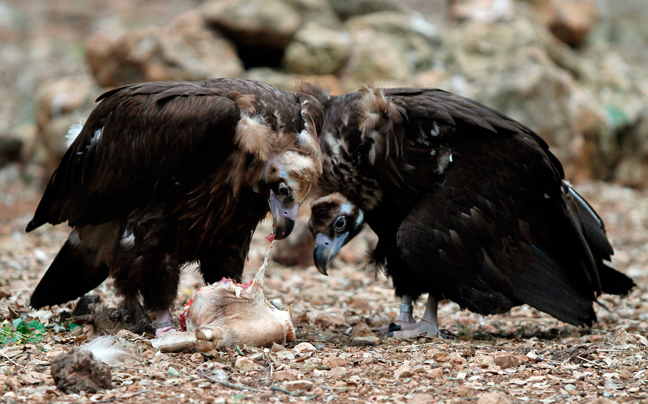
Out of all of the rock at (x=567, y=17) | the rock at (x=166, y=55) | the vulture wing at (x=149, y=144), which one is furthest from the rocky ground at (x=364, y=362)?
the rock at (x=567, y=17)

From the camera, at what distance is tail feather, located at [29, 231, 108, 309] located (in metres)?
4.58

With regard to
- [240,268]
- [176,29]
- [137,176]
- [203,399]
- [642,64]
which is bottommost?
[203,399]

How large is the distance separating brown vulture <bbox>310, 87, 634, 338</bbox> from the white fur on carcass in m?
0.63

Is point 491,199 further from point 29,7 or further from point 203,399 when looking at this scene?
point 29,7

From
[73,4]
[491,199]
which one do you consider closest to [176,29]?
[491,199]

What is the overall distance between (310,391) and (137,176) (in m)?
1.58

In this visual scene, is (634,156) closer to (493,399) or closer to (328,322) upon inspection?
(328,322)

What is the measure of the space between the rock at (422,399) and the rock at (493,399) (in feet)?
0.63

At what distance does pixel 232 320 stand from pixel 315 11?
7170 mm

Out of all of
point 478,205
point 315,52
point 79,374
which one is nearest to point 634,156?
point 315,52

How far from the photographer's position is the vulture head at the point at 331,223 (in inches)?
178

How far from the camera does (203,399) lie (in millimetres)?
3107

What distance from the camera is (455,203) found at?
4.33 metres

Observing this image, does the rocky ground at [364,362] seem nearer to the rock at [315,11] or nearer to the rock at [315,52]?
the rock at [315,52]
